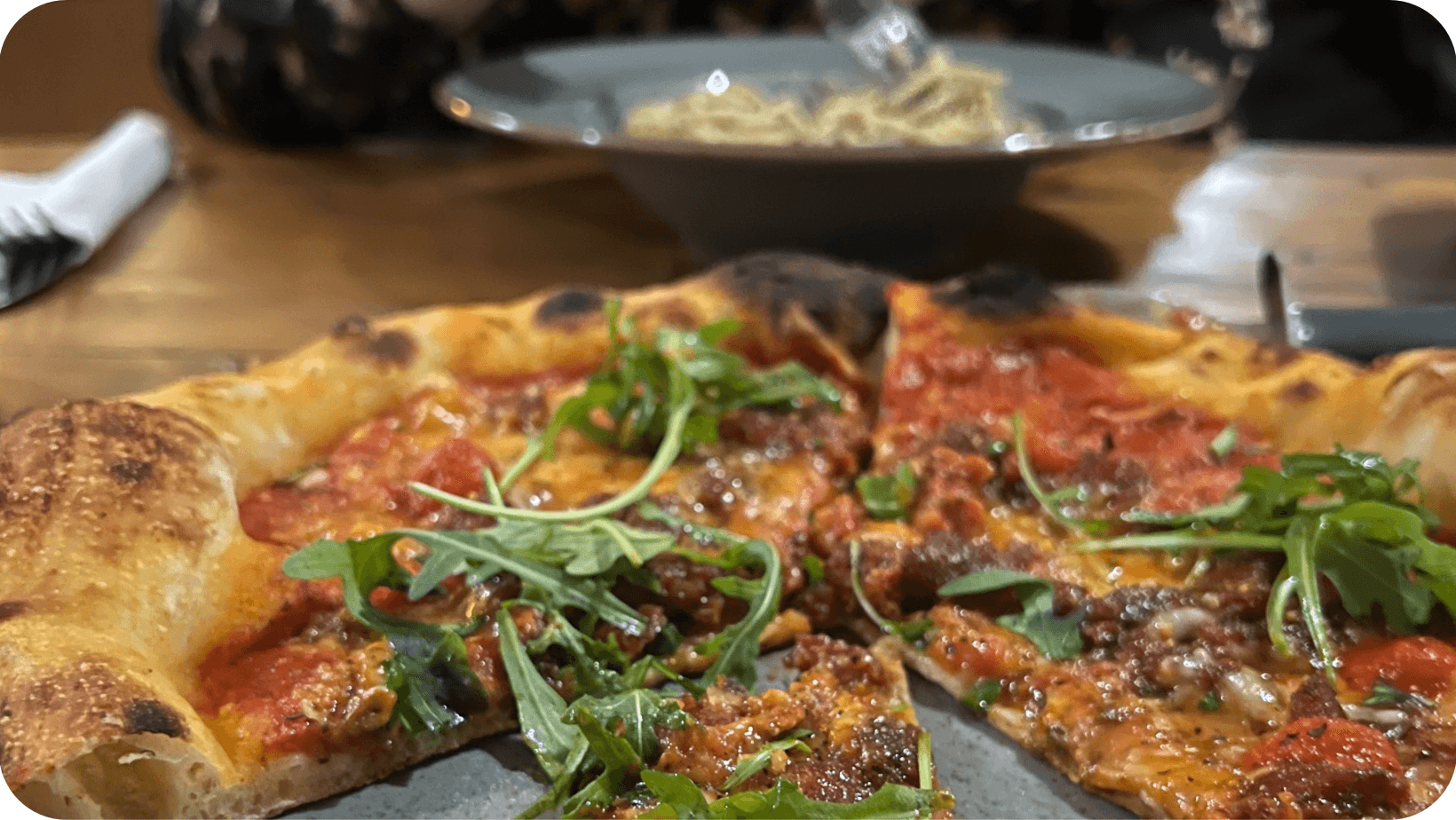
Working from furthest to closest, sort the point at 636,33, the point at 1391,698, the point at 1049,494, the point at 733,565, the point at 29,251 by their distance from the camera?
the point at 636,33 < the point at 29,251 < the point at 1049,494 < the point at 733,565 < the point at 1391,698

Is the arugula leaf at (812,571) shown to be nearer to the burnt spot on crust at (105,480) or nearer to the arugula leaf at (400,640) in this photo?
the arugula leaf at (400,640)

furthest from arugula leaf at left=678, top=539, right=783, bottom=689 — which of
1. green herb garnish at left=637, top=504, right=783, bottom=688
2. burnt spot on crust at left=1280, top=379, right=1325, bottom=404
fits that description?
burnt spot on crust at left=1280, top=379, right=1325, bottom=404

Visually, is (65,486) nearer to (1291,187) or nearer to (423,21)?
(423,21)

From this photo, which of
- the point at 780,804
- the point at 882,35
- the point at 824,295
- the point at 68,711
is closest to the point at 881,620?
the point at 780,804

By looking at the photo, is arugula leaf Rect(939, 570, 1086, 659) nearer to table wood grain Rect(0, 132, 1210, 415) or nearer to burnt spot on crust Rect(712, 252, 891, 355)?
burnt spot on crust Rect(712, 252, 891, 355)

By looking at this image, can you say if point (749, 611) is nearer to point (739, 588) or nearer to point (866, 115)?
point (739, 588)

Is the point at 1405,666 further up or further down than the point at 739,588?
further up

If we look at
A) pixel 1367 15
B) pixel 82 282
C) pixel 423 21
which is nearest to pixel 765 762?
pixel 82 282
